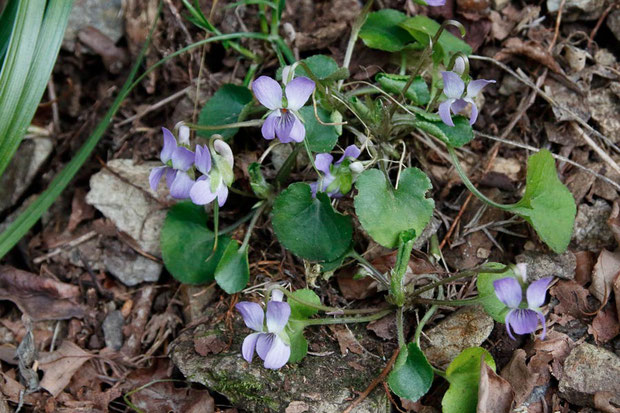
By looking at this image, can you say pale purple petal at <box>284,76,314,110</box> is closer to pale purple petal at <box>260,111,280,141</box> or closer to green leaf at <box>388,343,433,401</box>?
pale purple petal at <box>260,111,280,141</box>

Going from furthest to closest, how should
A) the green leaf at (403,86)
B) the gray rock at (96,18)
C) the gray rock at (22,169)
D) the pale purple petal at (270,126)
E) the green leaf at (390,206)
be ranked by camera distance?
the gray rock at (96,18), the gray rock at (22,169), the green leaf at (403,86), the green leaf at (390,206), the pale purple petal at (270,126)

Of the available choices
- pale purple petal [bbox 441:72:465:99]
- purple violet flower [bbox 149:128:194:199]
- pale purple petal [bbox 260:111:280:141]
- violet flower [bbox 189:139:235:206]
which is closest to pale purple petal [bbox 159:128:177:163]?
purple violet flower [bbox 149:128:194:199]

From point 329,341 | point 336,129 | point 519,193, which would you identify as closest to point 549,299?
point 519,193

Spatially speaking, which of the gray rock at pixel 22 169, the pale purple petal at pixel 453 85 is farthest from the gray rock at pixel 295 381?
the gray rock at pixel 22 169

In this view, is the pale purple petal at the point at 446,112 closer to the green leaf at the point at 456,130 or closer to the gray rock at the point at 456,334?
the green leaf at the point at 456,130

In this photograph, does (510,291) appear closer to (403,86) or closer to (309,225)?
(309,225)

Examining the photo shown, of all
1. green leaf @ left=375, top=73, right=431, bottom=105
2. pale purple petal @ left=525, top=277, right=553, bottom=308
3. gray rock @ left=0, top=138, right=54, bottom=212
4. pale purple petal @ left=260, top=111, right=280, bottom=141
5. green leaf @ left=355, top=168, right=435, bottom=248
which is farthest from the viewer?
gray rock @ left=0, top=138, right=54, bottom=212
